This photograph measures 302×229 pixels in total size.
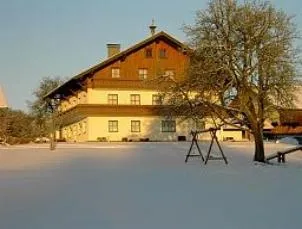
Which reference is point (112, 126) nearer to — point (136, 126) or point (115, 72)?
point (136, 126)

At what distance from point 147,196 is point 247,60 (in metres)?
14.1

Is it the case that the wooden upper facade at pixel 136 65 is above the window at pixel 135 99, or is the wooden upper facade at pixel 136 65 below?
above

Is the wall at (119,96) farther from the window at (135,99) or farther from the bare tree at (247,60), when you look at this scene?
the bare tree at (247,60)

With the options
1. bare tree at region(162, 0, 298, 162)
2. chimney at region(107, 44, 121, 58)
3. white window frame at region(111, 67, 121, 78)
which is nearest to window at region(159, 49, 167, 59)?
white window frame at region(111, 67, 121, 78)

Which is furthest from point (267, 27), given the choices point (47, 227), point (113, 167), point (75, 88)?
point (75, 88)

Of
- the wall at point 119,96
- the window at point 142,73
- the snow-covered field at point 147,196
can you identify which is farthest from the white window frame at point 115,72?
the snow-covered field at point 147,196

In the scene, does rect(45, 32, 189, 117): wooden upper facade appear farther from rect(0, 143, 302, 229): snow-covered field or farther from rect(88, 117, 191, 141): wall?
rect(0, 143, 302, 229): snow-covered field

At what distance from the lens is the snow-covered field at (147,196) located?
10.0 meters

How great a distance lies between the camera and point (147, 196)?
42.9ft

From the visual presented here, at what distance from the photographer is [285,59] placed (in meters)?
25.9

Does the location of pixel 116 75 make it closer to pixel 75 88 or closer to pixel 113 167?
pixel 75 88

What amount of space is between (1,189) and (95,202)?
343 centimetres

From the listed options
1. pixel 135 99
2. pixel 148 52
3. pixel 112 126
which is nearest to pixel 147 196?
pixel 112 126

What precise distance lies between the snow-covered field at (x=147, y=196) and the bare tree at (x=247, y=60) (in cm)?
443
